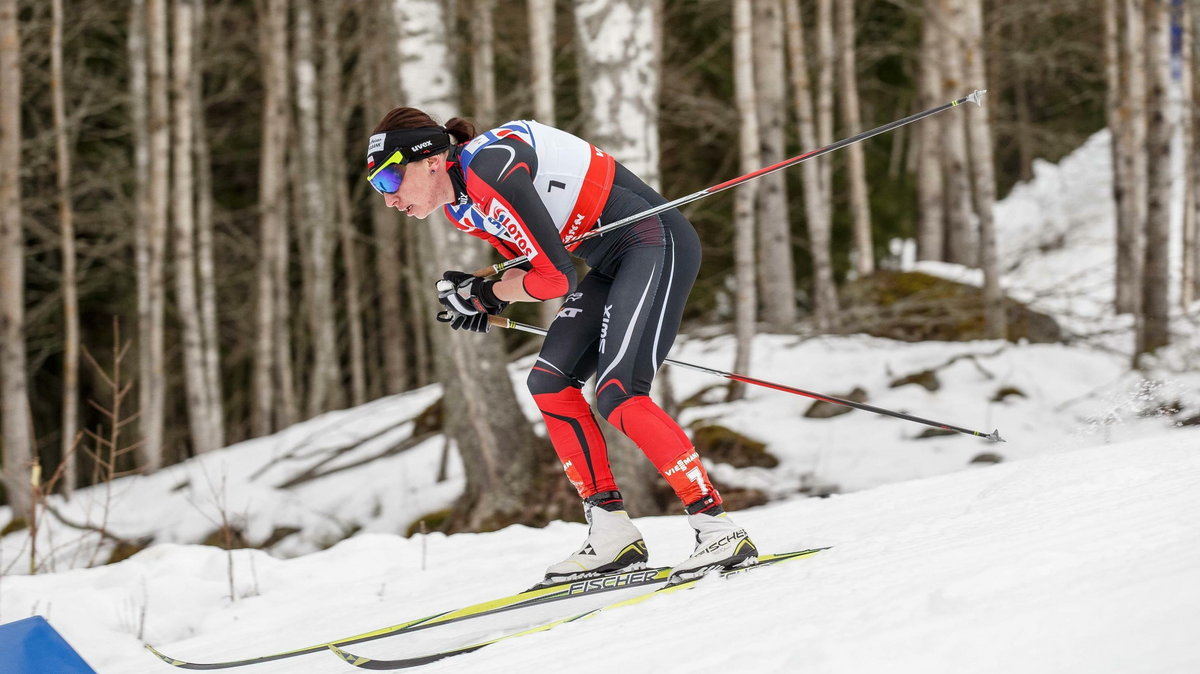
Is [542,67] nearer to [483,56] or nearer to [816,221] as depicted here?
[483,56]

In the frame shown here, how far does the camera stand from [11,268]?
7684mm

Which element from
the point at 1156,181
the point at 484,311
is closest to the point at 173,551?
the point at 484,311

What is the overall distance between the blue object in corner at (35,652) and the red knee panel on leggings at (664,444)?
5.45 feet

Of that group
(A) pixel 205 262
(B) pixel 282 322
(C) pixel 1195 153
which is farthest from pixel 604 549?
(C) pixel 1195 153

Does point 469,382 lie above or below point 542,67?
below

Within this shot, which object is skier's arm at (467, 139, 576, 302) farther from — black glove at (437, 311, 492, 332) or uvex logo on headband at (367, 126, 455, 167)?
black glove at (437, 311, 492, 332)

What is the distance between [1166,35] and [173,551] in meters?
8.44

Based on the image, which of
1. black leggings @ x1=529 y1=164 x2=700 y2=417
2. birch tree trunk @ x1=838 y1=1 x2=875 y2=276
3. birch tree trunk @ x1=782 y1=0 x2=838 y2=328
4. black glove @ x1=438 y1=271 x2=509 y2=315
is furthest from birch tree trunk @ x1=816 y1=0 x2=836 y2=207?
black glove @ x1=438 y1=271 x2=509 y2=315

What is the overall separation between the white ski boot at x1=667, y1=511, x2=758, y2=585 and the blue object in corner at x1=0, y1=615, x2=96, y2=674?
171 centimetres

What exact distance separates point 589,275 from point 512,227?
0.55m

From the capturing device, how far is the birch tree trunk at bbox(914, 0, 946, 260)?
12.1 m

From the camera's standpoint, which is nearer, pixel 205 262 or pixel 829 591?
pixel 829 591

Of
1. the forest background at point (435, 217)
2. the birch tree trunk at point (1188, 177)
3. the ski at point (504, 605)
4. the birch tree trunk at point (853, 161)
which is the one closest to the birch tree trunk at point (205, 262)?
the forest background at point (435, 217)

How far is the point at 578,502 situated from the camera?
664 centimetres
